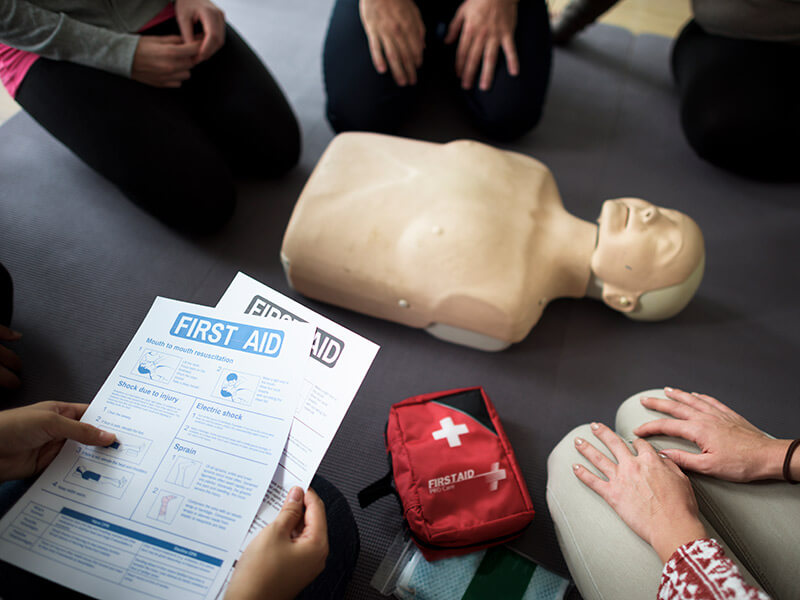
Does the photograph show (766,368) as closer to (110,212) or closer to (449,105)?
(449,105)

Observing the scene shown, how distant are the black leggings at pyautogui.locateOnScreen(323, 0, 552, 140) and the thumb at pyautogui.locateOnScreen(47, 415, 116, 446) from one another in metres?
1.06

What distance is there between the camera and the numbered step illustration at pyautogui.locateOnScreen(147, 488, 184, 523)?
1.41 ft

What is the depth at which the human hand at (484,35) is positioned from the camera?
4.00 feet

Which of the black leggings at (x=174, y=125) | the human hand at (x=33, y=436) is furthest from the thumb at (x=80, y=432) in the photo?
the black leggings at (x=174, y=125)

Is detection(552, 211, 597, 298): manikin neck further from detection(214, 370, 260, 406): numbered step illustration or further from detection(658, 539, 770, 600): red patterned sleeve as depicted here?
detection(214, 370, 260, 406): numbered step illustration

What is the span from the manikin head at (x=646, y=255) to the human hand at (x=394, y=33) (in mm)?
661

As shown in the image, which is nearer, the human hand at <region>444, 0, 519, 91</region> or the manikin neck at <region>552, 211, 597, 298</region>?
the manikin neck at <region>552, 211, 597, 298</region>

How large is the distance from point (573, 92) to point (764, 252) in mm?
768

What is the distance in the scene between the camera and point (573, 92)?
1567 mm

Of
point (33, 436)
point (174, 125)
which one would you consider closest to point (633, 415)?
point (33, 436)

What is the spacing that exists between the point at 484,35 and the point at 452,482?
1.13 m

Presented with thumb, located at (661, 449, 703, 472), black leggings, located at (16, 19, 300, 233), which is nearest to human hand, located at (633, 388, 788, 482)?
thumb, located at (661, 449, 703, 472)

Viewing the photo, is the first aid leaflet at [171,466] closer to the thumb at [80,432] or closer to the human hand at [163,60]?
the thumb at [80,432]

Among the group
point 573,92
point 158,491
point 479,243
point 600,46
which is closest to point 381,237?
point 479,243
